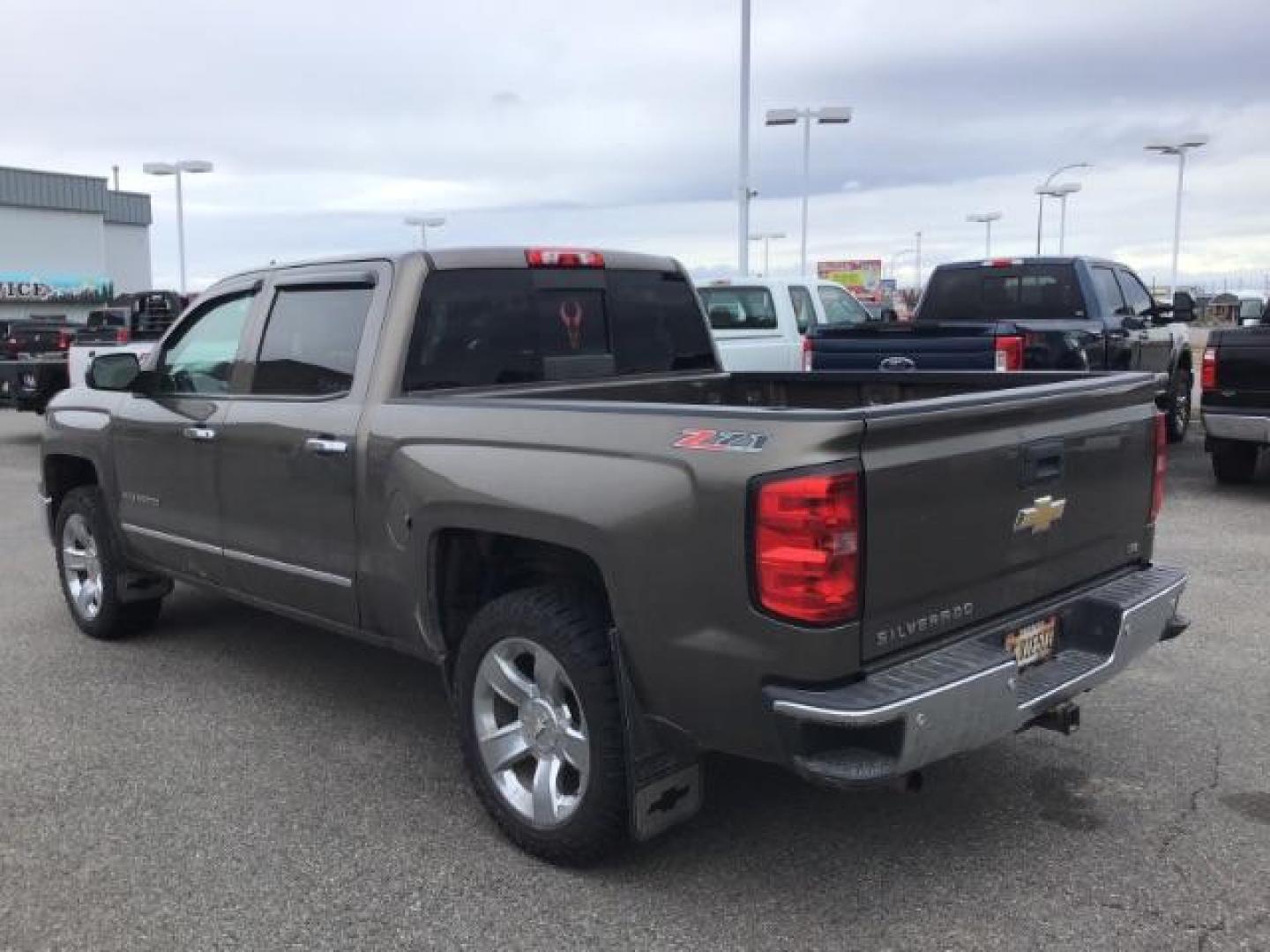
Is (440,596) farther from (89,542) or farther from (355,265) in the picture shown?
(89,542)

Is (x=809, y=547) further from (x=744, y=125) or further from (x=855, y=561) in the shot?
(x=744, y=125)

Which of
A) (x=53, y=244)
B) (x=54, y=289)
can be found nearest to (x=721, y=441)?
(x=54, y=289)

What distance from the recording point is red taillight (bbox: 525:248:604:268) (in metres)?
4.65

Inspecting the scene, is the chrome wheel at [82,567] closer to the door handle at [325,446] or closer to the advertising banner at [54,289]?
the door handle at [325,446]

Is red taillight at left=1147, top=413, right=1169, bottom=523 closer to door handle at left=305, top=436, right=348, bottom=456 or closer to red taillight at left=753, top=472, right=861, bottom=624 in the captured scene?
red taillight at left=753, top=472, right=861, bottom=624

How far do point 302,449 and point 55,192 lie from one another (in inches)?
2210

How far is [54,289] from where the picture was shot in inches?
2080

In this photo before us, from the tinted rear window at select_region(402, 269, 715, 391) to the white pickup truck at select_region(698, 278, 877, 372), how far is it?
7.19m

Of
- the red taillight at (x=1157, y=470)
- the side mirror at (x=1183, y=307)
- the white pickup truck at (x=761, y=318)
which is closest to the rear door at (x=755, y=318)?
the white pickup truck at (x=761, y=318)

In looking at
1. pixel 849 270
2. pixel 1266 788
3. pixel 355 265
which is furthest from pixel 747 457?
pixel 849 270

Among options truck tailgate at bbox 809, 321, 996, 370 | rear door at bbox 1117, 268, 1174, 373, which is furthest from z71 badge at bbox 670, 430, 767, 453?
rear door at bbox 1117, 268, 1174, 373

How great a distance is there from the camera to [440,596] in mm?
4000

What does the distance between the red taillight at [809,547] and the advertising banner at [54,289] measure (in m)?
55.7

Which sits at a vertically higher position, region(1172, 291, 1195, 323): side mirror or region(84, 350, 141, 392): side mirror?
region(1172, 291, 1195, 323): side mirror
